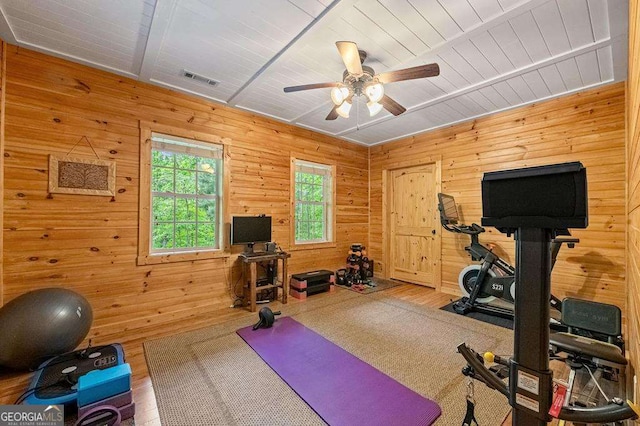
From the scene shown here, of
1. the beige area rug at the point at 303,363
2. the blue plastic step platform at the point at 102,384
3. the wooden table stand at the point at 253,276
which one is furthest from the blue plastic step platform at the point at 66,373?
the wooden table stand at the point at 253,276

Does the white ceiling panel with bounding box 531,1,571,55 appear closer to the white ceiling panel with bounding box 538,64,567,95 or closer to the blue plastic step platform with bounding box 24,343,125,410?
the white ceiling panel with bounding box 538,64,567,95

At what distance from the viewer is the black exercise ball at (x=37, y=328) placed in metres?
2.00

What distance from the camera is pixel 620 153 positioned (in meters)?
3.02

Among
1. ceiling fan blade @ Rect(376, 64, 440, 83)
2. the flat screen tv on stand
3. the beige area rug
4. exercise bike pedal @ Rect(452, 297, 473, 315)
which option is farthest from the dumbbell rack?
ceiling fan blade @ Rect(376, 64, 440, 83)

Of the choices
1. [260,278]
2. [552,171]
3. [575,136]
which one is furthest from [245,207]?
[575,136]

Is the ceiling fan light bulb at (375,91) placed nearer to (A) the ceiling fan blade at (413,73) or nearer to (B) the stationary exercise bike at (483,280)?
(A) the ceiling fan blade at (413,73)

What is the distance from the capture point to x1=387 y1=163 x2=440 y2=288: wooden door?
4.73 metres

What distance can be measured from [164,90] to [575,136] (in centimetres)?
504

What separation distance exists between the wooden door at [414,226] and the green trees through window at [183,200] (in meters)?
3.37

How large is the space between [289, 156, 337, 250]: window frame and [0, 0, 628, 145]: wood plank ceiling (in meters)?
1.50

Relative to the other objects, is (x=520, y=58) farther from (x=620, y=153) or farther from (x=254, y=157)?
(x=254, y=157)

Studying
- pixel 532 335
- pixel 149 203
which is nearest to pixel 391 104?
pixel 532 335

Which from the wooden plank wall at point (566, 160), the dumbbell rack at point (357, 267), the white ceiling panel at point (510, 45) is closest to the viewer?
the white ceiling panel at point (510, 45)

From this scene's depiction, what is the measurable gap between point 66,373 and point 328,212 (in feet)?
13.1
